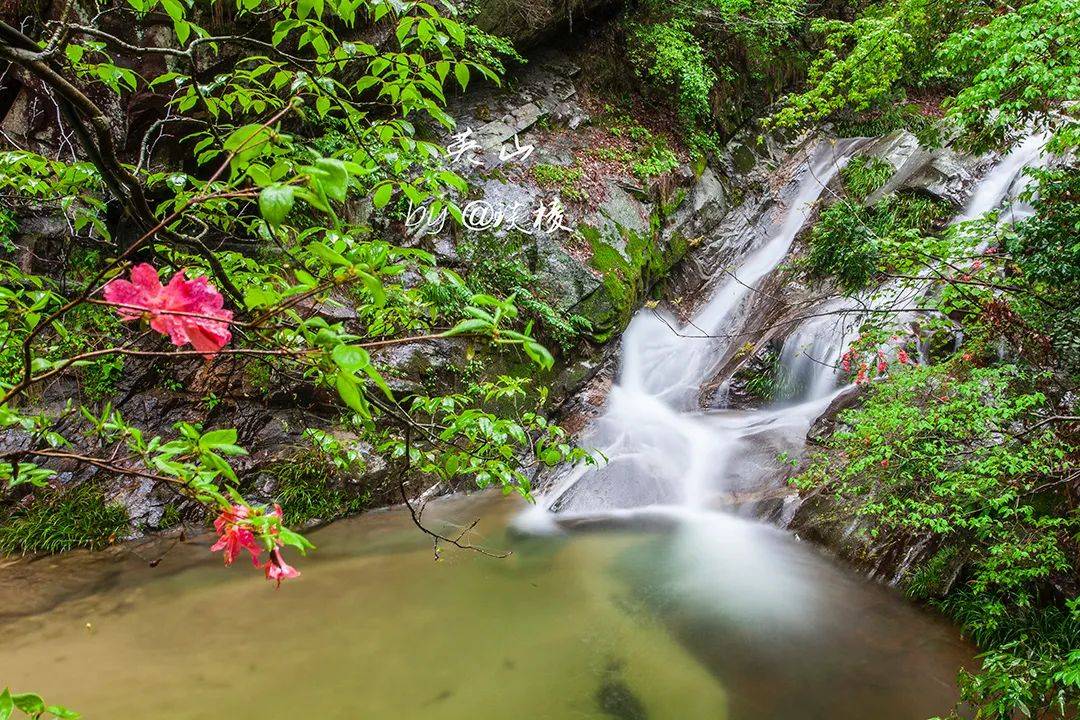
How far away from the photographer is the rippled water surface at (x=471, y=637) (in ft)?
10.1

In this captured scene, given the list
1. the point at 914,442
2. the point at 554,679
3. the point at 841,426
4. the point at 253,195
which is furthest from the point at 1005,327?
the point at 253,195

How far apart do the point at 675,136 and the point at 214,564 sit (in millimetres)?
9703

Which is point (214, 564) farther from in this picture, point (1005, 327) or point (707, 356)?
point (707, 356)

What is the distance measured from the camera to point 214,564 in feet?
14.5

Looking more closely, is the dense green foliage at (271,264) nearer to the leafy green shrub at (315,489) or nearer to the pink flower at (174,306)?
the pink flower at (174,306)

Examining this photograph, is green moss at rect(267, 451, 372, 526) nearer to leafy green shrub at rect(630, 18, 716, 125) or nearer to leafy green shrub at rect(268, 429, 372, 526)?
leafy green shrub at rect(268, 429, 372, 526)

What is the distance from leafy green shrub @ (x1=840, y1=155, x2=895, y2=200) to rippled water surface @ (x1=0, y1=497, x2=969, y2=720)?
733 cm

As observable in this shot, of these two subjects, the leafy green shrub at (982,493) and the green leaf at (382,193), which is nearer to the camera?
the green leaf at (382,193)

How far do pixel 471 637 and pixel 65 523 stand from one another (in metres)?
3.65

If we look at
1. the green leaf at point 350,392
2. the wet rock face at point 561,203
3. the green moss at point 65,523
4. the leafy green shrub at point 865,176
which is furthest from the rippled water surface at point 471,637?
the leafy green shrub at point 865,176

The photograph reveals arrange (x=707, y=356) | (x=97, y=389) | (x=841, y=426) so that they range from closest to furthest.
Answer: (x=97, y=389) < (x=841, y=426) < (x=707, y=356)

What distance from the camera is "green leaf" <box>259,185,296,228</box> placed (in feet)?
2.53

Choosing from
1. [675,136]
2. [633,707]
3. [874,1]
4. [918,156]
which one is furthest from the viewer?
[874,1]

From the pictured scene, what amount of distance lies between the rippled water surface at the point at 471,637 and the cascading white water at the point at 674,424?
1.17 meters
